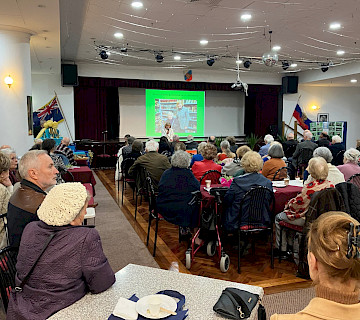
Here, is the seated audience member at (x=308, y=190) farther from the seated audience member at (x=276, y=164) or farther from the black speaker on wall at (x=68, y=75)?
the black speaker on wall at (x=68, y=75)

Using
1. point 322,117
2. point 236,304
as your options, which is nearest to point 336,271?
point 236,304

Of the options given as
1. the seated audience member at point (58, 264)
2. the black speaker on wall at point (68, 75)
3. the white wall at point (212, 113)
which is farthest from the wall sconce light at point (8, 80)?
the white wall at point (212, 113)

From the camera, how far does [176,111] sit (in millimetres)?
13711

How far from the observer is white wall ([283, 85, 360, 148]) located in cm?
1448

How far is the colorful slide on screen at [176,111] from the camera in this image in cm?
1336

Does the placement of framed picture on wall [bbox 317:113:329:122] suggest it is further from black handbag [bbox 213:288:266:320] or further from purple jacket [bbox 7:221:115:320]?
purple jacket [bbox 7:221:115:320]

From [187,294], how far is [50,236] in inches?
27.6

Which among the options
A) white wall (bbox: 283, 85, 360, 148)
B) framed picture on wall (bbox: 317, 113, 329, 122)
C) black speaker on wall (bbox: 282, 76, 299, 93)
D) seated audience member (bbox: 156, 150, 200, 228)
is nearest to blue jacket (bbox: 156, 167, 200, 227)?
seated audience member (bbox: 156, 150, 200, 228)

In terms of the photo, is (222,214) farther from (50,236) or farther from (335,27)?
(335,27)

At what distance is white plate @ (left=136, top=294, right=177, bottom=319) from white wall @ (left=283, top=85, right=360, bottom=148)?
542 inches

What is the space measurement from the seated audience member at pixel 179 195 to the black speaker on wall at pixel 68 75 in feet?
28.1

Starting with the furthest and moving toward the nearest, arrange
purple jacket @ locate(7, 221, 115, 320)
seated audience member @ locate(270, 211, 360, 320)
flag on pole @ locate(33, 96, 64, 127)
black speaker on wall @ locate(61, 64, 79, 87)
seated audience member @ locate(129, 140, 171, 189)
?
flag on pole @ locate(33, 96, 64, 127)
black speaker on wall @ locate(61, 64, 79, 87)
seated audience member @ locate(129, 140, 171, 189)
purple jacket @ locate(7, 221, 115, 320)
seated audience member @ locate(270, 211, 360, 320)

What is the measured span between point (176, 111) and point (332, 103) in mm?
6909

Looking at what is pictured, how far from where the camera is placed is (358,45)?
877 centimetres
